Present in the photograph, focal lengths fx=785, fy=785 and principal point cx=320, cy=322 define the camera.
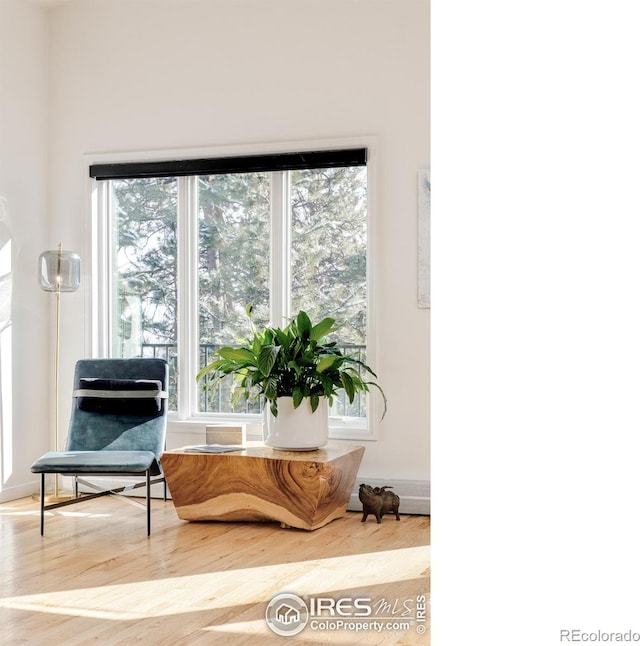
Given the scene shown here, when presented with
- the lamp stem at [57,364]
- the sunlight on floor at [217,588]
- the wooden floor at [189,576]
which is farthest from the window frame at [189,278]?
the sunlight on floor at [217,588]

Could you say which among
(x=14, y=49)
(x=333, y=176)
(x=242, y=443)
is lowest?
(x=242, y=443)

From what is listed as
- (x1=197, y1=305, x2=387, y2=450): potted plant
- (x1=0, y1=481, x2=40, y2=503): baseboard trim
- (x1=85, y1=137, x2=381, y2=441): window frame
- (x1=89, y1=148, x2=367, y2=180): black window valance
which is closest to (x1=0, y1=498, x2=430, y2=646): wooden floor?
(x1=0, y1=481, x2=40, y2=503): baseboard trim

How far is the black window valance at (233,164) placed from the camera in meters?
4.67

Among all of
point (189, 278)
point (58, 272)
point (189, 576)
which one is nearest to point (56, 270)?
point (58, 272)

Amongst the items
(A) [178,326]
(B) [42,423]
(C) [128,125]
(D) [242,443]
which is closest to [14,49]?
(C) [128,125]

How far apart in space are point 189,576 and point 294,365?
4.30 ft

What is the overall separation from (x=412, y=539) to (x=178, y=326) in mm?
2103

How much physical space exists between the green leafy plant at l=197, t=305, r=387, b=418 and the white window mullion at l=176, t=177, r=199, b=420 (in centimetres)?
75

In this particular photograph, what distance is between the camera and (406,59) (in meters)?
4.56

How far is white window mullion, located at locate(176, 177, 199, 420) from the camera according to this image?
507 cm

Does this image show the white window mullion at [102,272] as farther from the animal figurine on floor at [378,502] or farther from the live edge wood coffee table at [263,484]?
the animal figurine on floor at [378,502]

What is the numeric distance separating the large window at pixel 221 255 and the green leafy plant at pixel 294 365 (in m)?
0.50
